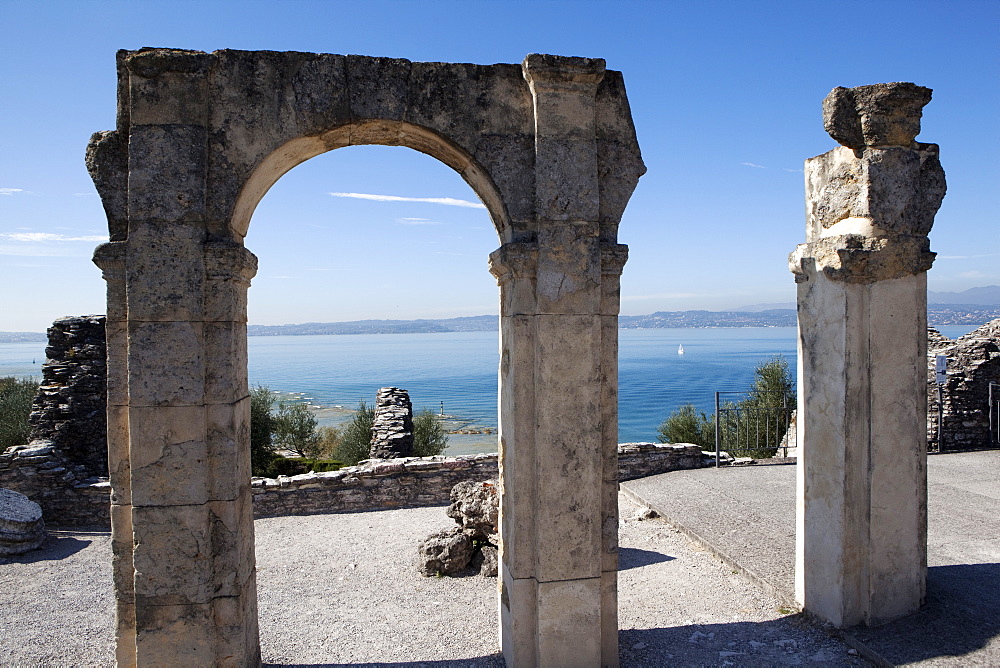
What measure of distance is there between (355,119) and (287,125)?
48 centimetres

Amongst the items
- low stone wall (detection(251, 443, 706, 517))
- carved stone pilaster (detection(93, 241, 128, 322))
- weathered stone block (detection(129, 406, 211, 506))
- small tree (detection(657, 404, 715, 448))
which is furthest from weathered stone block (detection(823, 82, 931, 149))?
small tree (detection(657, 404, 715, 448))

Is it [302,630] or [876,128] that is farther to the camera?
[302,630]

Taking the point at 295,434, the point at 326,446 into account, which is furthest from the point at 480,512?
the point at 326,446

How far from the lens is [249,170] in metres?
4.27

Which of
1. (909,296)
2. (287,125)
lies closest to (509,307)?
(287,125)

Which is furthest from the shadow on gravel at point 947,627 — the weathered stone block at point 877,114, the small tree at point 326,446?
the small tree at point 326,446

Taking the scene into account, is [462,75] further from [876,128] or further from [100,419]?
[100,419]

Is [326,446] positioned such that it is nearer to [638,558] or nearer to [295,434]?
[295,434]

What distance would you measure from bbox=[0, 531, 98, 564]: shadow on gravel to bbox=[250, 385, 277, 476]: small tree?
2.83 meters

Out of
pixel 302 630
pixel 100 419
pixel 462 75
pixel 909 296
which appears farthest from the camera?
pixel 100 419

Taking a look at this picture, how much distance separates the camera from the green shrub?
13297mm

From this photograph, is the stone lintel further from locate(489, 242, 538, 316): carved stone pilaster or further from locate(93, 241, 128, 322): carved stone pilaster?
locate(93, 241, 128, 322): carved stone pilaster

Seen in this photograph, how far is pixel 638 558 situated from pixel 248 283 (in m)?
5.69

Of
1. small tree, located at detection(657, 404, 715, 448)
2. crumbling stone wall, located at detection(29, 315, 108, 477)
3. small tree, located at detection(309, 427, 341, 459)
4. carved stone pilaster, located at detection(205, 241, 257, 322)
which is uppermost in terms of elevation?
carved stone pilaster, located at detection(205, 241, 257, 322)
